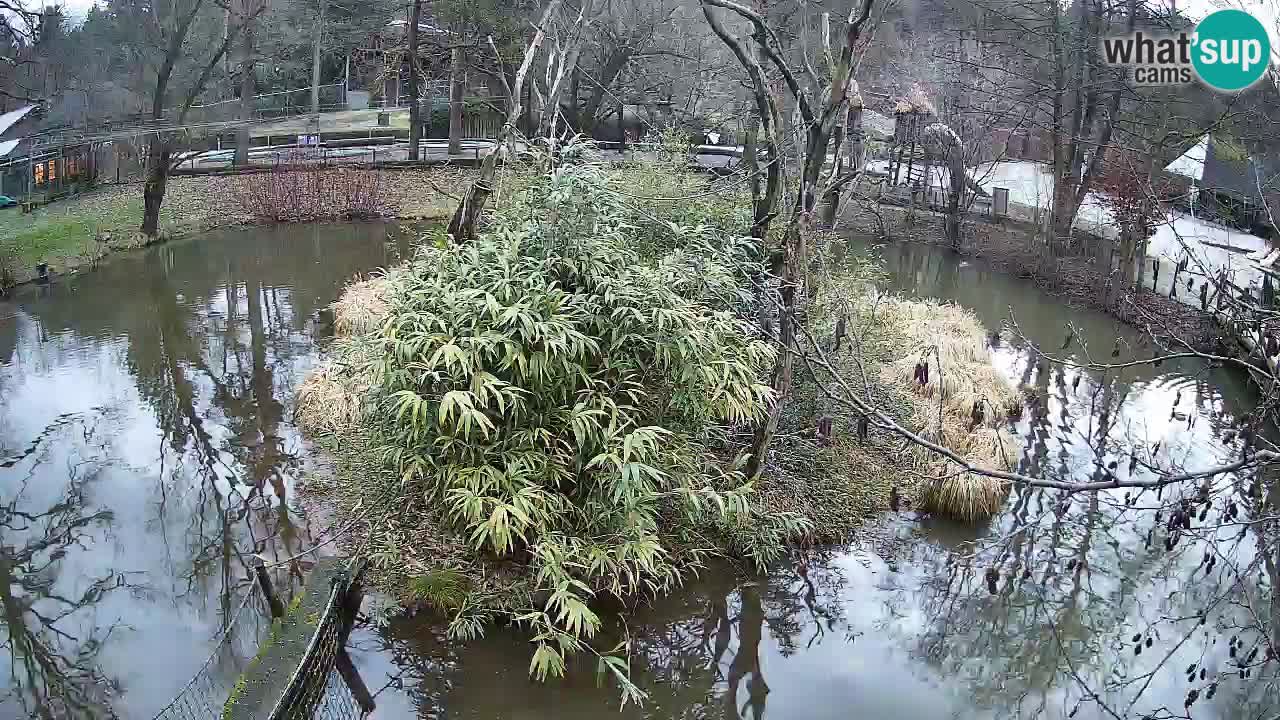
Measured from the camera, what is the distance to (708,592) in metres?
6.14

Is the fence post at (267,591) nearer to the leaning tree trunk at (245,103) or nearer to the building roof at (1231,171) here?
the building roof at (1231,171)

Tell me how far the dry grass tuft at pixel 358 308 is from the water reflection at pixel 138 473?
33 centimetres

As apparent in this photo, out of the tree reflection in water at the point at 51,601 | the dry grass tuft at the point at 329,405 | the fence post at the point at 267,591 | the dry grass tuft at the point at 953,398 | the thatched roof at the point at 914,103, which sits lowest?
the tree reflection in water at the point at 51,601

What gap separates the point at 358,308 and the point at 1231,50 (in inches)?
354

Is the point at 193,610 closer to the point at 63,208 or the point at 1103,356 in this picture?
the point at 1103,356

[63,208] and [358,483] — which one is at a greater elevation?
[63,208]

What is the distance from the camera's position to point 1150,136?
14.0m

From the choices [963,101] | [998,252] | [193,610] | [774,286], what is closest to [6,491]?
[193,610]

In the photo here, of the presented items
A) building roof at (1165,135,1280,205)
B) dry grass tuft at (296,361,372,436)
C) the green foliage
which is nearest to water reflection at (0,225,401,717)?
dry grass tuft at (296,361,372,436)

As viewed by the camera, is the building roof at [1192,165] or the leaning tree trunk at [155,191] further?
the leaning tree trunk at [155,191]

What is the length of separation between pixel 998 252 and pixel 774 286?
983 centimetres

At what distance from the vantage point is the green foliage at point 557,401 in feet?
17.1

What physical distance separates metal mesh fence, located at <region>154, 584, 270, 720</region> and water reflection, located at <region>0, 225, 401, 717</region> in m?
0.06

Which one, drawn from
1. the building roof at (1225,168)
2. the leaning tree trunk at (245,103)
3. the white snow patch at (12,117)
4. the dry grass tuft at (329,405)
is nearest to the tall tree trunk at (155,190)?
the white snow patch at (12,117)
